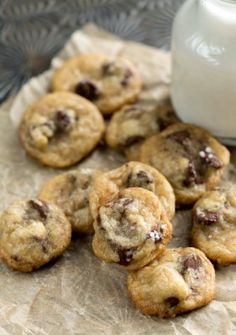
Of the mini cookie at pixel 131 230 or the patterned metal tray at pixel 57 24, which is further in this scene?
the patterned metal tray at pixel 57 24

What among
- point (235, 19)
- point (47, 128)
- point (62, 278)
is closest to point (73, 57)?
point (47, 128)

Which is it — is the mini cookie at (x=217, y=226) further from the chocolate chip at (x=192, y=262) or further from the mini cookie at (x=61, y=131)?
the mini cookie at (x=61, y=131)

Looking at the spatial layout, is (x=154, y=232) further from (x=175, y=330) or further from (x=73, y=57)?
(x=73, y=57)

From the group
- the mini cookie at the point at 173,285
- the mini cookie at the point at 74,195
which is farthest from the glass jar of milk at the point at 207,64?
the mini cookie at the point at 173,285

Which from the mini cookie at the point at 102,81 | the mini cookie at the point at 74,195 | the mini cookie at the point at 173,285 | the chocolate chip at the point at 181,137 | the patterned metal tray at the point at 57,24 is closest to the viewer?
the mini cookie at the point at 173,285

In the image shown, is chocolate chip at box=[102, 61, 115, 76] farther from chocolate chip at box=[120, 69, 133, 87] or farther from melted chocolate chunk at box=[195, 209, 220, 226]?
melted chocolate chunk at box=[195, 209, 220, 226]

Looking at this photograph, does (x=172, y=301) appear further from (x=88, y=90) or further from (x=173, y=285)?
(x=88, y=90)
